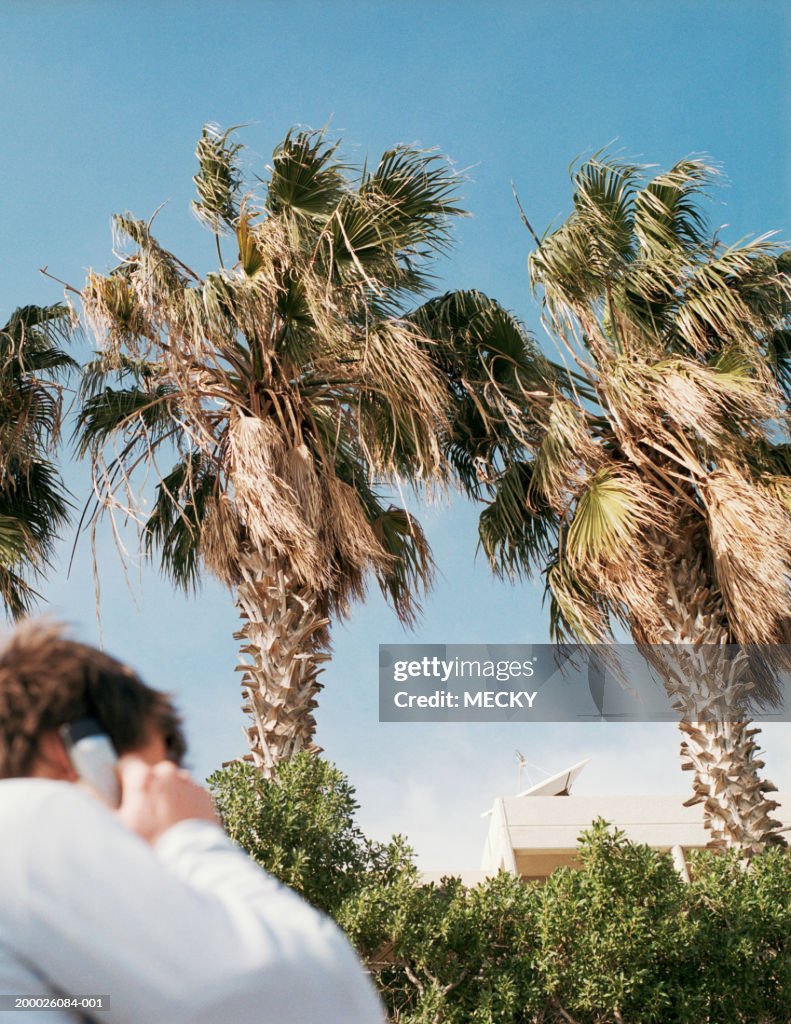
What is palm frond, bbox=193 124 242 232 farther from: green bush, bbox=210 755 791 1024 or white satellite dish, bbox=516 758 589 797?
white satellite dish, bbox=516 758 589 797

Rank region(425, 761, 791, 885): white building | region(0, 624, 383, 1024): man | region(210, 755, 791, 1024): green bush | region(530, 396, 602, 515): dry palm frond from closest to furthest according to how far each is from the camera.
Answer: region(0, 624, 383, 1024): man → region(210, 755, 791, 1024): green bush → region(530, 396, 602, 515): dry palm frond → region(425, 761, 791, 885): white building

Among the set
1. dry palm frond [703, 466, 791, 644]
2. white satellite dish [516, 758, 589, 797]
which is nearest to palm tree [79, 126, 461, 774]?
dry palm frond [703, 466, 791, 644]

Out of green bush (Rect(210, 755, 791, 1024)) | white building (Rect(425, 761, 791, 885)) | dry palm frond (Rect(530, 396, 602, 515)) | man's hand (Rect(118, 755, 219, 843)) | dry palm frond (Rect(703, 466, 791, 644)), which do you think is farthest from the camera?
white building (Rect(425, 761, 791, 885))

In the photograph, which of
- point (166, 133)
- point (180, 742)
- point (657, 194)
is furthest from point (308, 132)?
point (180, 742)

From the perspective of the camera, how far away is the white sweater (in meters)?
0.67

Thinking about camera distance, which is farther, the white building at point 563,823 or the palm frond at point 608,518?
the white building at point 563,823

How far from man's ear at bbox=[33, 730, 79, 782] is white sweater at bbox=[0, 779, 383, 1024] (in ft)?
0.28

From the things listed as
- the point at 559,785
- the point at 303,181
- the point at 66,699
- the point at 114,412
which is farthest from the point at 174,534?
the point at 559,785

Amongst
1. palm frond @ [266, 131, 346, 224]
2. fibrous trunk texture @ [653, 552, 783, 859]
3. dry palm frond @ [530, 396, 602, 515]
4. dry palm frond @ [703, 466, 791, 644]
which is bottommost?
fibrous trunk texture @ [653, 552, 783, 859]

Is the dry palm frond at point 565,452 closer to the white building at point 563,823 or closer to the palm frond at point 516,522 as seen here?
the palm frond at point 516,522

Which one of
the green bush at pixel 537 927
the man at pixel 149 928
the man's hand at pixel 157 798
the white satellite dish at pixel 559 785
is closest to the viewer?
the man at pixel 149 928

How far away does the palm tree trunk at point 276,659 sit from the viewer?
6191mm

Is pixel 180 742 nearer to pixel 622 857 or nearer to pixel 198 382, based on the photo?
pixel 622 857

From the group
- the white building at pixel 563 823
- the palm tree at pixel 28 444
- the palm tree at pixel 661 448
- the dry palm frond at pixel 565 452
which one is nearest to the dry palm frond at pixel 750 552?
the palm tree at pixel 661 448
